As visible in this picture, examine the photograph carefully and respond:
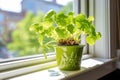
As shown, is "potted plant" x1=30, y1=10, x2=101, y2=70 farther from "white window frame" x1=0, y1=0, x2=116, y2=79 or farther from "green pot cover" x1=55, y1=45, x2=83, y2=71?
"white window frame" x1=0, y1=0, x2=116, y2=79

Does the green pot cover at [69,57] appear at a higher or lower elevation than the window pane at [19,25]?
lower

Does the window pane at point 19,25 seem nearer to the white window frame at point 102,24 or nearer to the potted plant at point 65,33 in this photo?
the potted plant at point 65,33

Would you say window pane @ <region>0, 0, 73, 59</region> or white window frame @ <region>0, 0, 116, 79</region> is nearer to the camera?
window pane @ <region>0, 0, 73, 59</region>

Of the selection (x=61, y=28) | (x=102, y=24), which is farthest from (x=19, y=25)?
(x=102, y=24)

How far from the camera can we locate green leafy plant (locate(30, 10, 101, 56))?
0.94 metres

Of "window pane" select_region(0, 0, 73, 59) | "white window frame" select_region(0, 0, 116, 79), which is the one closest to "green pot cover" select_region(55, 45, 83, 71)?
"window pane" select_region(0, 0, 73, 59)

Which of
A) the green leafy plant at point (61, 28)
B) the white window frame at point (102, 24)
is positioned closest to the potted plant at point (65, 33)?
the green leafy plant at point (61, 28)

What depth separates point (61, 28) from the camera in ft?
3.09

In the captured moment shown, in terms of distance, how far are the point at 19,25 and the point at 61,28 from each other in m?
0.23

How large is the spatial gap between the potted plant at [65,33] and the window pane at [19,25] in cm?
10

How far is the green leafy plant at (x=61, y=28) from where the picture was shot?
94cm

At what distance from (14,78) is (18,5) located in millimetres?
390

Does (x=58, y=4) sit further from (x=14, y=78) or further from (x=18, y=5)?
(x=14, y=78)

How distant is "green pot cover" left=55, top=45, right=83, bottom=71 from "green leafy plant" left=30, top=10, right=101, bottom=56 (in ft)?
0.10
